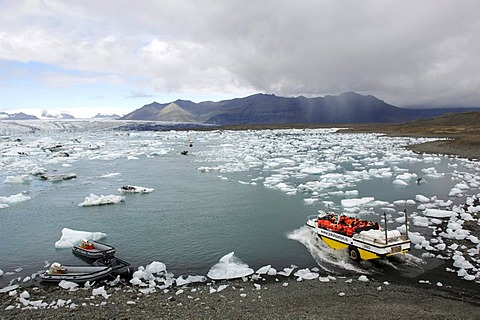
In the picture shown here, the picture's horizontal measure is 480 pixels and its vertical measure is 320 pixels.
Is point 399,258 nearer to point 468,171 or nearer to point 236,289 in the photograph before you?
point 236,289

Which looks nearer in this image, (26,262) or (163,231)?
(26,262)

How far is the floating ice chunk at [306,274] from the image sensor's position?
11750 mm

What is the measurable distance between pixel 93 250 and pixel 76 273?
2101mm

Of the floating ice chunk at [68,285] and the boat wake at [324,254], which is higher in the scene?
the floating ice chunk at [68,285]

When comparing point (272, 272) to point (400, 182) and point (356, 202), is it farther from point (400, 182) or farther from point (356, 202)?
point (400, 182)

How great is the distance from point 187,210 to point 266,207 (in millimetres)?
4435

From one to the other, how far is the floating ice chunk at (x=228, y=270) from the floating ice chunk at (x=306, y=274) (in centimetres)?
151

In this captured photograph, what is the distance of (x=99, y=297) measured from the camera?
34.9ft

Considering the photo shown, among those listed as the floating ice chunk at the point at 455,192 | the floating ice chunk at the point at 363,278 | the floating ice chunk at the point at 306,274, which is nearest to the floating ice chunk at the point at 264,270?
the floating ice chunk at the point at 306,274

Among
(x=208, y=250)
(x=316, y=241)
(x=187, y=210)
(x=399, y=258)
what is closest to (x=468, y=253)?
(x=399, y=258)

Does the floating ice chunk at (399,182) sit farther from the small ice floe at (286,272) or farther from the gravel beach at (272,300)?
the small ice floe at (286,272)

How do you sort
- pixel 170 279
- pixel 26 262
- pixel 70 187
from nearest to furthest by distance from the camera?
pixel 170 279
pixel 26 262
pixel 70 187

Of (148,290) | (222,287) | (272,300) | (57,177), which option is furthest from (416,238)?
(57,177)

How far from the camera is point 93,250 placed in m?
14.1
